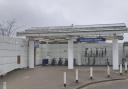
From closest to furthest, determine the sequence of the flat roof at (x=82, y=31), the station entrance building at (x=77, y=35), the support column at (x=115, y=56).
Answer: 1. the flat roof at (x=82, y=31)
2. the station entrance building at (x=77, y=35)
3. the support column at (x=115, y=56)

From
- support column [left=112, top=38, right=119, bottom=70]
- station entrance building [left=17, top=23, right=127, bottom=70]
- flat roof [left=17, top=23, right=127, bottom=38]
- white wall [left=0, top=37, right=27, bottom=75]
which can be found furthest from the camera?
support column [left=112, top=38, right=119, bottom=70]

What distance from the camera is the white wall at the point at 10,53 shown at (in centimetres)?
2554

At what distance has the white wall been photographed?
25544 mm

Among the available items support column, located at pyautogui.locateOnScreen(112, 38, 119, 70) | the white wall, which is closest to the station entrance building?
support column, located at pyautogui.locateOnScreen(112, 38, 119, 70)

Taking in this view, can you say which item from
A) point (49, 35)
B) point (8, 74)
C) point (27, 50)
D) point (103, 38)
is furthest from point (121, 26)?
point (8, 74)

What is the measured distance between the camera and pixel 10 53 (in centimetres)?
2791

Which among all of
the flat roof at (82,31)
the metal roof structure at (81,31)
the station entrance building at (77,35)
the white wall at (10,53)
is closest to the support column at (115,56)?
the station entrance building at (77,35)

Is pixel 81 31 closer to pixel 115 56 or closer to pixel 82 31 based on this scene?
pixel 82 31

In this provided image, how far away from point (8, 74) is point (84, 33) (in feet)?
33.9

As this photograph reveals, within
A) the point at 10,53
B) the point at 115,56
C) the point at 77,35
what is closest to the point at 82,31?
the point at 77,35

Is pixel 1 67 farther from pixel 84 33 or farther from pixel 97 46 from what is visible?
pixel 97 46

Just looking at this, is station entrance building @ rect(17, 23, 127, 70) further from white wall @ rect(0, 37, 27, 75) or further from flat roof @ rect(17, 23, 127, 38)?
white wall @ rect(0, 37, 27, 75)

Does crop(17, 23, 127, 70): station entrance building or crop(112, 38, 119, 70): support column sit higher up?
crop(17, 23, 127, 70): station entrance building

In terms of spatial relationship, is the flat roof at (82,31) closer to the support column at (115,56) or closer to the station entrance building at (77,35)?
the station entrance building at (77,35)
